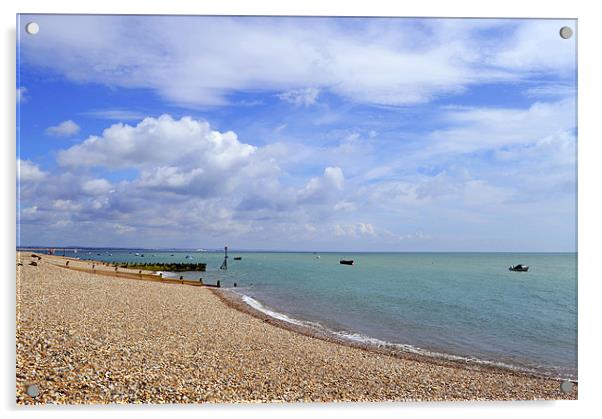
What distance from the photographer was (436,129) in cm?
502

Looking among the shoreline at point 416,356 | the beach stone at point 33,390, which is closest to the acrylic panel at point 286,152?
the beach stone at point 33,390

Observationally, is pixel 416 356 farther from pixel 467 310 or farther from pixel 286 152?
pixel 467 310

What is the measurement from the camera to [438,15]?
4.64 metres

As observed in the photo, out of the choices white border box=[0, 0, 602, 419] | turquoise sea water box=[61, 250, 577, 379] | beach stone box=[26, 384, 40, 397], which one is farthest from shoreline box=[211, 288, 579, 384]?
beach stone box=[26, 384, 40, 397]

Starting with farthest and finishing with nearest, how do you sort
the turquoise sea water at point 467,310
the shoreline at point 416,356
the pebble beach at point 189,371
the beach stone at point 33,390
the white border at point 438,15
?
the shoreline at point 416,356, the turquoise sea water at point 467,310, the white border at point 438,15, the pebble beach at point 189,371, the beach stone at point 33,390

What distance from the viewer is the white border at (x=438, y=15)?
14.4 ft

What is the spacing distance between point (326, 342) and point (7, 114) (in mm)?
6199

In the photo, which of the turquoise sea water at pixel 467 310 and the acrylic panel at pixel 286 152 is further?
the turquoise sea water at pixel 467 310

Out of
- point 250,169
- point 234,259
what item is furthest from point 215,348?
point 234,259

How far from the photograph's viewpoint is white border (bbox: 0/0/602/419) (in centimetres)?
438

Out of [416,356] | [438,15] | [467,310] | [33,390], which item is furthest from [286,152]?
[467,310]

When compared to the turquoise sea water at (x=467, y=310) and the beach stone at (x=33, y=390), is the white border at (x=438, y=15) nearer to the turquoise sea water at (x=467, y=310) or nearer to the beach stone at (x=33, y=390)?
the turquoise sea water at (x=467, y=310)

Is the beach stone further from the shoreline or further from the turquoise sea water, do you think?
the shoreline
